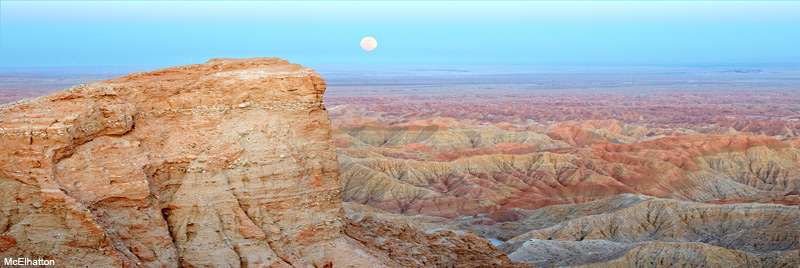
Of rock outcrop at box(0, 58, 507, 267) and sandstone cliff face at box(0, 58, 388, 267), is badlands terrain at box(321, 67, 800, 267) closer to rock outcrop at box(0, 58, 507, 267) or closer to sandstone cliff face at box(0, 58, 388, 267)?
sandstone cliff face at box(0, 58, 388, 267)

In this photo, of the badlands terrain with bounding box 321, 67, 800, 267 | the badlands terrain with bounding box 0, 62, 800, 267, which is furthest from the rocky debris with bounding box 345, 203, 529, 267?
the badlands terrain with bounding box 321, 67, 800, 267

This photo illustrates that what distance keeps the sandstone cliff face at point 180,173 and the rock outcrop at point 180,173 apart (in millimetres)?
30

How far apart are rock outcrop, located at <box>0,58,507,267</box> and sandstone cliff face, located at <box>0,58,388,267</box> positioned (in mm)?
30

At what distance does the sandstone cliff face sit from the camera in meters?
16.1

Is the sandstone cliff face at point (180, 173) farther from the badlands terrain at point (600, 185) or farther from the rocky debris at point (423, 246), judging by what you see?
the badlands terrain at point (600, 185)

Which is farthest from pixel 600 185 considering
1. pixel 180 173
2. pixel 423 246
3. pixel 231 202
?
pixel 180 173

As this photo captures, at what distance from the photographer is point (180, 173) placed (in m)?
19.1

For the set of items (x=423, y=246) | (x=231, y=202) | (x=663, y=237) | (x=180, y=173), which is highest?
(x=180, y=173)

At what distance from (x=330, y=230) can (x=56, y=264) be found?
7.67 meters

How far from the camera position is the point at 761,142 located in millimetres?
89750

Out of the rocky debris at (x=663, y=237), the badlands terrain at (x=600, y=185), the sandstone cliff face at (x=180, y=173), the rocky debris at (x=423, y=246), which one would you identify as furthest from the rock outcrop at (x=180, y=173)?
the badlands terrain at (x=600, y=185)

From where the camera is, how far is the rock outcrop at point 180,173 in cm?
1609

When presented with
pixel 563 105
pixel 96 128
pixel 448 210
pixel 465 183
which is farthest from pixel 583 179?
pixel 563 105

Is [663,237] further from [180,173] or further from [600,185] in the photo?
[180,173]
